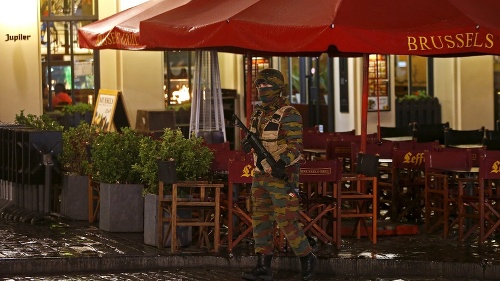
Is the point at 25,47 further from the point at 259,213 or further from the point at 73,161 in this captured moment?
the point at 259,213

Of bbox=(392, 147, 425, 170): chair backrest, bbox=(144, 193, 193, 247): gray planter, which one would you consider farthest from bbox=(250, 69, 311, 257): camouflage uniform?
bbox=(392, 147, 425, 170): chair backrest

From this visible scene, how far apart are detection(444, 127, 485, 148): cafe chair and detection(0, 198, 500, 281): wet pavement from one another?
4.64 metres

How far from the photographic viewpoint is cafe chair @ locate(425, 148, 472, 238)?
14938 mm

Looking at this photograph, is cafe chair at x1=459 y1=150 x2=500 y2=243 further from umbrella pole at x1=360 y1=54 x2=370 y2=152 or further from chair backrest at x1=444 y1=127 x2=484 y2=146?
chair backrest at x1=444 y1=127 x2=484 y2=146

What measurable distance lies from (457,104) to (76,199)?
12.2 meters

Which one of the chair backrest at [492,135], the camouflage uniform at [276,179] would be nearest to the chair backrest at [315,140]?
the chair backrest at [492,135]

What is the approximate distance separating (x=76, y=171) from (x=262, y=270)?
4.79 m

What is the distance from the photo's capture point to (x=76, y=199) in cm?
1639

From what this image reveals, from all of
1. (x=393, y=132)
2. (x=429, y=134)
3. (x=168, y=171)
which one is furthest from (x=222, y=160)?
(x=393, y=132)

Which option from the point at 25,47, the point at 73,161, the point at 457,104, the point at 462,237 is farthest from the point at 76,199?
the point at 457,104

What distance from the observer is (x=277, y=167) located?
12.3 meters

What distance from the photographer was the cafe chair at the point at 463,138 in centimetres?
1897

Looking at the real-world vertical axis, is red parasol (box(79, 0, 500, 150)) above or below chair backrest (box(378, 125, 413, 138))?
above

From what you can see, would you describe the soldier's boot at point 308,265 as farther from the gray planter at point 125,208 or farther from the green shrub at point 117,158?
the green shrub at point 117,158
